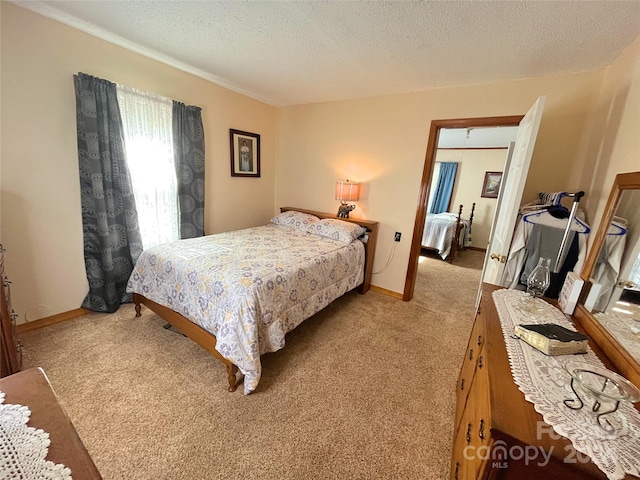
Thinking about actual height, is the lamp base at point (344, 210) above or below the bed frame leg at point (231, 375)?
above

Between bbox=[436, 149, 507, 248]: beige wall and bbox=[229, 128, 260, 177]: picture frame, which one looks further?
bbox=[436, 149, 507, 248]: beige wall

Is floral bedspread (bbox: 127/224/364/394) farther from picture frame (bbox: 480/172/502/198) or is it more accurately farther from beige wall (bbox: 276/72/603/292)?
picture frame (bbox: 480/172/502/198)

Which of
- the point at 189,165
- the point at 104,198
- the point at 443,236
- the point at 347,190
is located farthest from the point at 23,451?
the point at 443,236

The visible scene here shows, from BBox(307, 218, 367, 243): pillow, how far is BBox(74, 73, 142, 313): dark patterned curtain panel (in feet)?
6.06

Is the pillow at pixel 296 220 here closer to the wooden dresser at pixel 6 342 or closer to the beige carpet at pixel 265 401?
the beige carpet at pixel 265 401

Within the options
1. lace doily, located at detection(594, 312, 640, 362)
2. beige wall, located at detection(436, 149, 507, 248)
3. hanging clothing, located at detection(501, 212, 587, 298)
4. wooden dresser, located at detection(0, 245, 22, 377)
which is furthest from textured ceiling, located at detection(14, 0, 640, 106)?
beige wall, located at detection(436, 149, 507, 248)

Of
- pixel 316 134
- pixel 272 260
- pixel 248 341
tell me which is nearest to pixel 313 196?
pixel 316 134

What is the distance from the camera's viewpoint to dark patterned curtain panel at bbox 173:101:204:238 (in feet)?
8.80

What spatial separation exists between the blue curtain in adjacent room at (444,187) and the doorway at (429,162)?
3.43 metres

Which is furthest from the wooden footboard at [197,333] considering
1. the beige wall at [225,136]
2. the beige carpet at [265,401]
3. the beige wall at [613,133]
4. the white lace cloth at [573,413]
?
the beige wall at [613,133]

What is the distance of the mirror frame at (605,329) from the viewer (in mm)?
870

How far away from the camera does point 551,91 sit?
223cm

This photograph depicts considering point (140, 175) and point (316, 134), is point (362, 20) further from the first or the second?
point (140, 175)

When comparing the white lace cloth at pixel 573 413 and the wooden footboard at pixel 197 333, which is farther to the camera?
the wooden footboard at pixel 197 333
